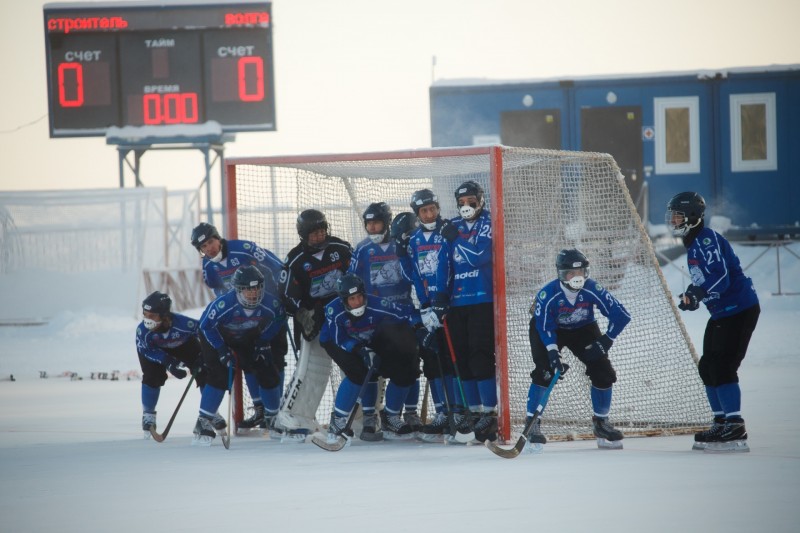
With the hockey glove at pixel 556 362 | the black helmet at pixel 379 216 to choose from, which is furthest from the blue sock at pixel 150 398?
the hockey glove at pixel 556 362

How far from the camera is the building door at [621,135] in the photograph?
13.1 m

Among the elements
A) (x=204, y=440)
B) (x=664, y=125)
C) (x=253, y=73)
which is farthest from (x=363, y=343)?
(x=253, y=73)

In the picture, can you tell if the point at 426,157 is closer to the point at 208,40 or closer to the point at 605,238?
the point at 605,238

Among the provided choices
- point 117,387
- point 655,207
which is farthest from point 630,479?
point 655,207

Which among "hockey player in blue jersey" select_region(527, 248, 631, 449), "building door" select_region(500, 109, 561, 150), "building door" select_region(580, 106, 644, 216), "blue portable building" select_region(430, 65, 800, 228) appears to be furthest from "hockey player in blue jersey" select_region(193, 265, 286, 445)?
"building door" select_region(580, 106, 644, 216)

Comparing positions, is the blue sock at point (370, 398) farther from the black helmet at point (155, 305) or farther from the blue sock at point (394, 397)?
the black helmet at point (155, 305)

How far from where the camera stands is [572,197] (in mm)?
6504

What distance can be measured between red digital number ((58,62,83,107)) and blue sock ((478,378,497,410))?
10062 mm

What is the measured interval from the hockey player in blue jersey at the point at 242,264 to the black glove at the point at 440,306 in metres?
1.06

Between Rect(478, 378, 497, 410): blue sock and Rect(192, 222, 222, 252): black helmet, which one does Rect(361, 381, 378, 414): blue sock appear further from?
Rect(192, 222, 222, 252): black helmet

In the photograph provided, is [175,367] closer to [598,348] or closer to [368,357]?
[368,357]

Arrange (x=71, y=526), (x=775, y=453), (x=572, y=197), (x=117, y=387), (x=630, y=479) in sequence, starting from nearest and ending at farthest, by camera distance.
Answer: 1. (x=71, y=526)
2. (x=630, y=479)
3. (x=775, y=453)
4. (x=572, y=197)
5. (x=117, y=387)

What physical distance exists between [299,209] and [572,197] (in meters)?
1.72

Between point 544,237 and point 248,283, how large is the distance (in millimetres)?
1810
